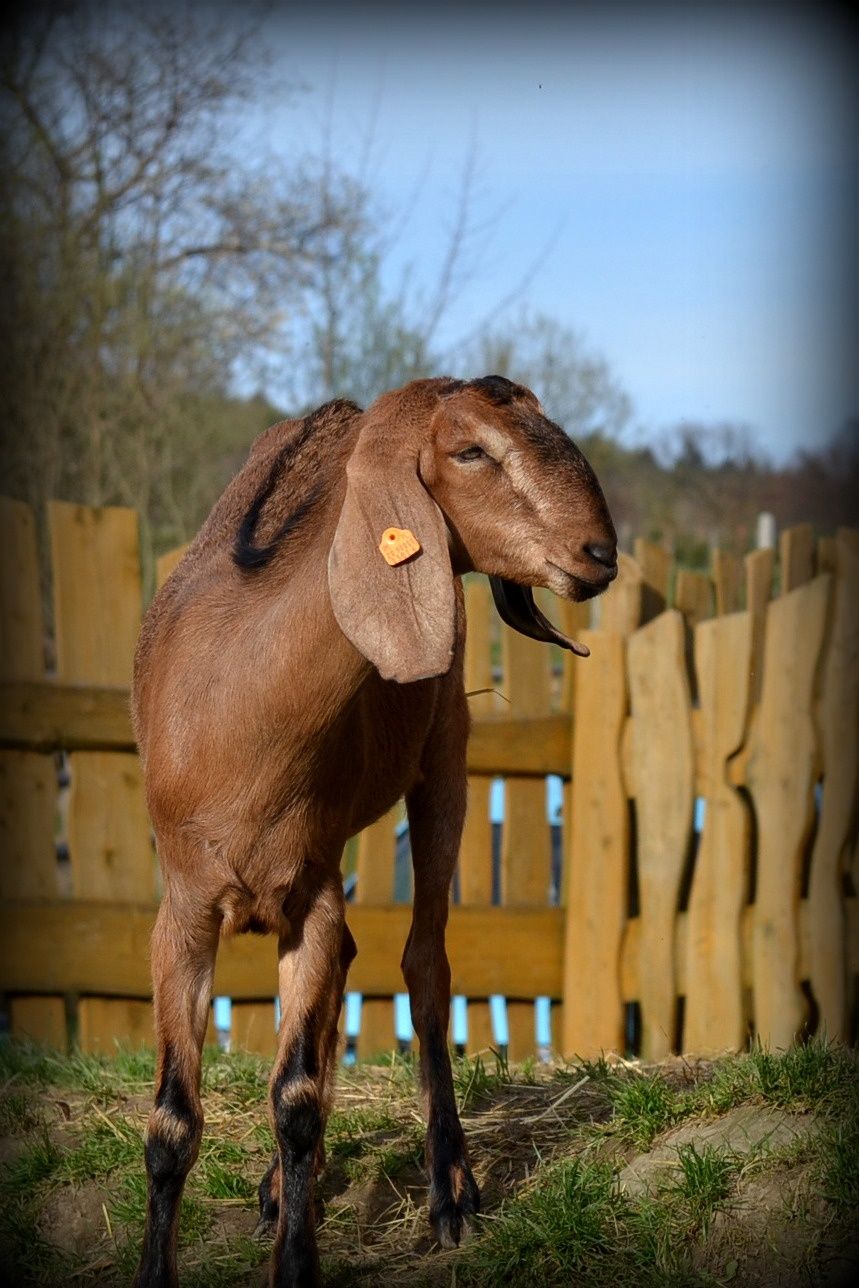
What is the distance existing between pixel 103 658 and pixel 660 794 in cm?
254

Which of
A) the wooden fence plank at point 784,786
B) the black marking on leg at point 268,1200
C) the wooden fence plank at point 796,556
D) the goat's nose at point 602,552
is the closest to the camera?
the goat's nose at point 602,552

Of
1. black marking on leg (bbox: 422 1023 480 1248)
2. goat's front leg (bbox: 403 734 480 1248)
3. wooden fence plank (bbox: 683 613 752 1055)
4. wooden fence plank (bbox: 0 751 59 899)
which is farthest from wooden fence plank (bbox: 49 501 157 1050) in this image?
wooden fence plank (bbox: 683 613 752 1055)

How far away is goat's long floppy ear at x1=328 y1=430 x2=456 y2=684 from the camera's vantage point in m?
3.02

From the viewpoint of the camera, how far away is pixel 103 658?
21.0 feet

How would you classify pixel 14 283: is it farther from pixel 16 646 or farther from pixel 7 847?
pixel 7 847

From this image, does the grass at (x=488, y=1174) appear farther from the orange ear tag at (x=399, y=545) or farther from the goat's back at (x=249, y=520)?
the orange ear tag at (x=399, y=545)

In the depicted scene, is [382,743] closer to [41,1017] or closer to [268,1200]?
[268,1200]

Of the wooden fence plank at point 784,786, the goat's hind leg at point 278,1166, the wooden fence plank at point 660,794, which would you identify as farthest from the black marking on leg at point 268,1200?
the wooden fence plank at point 784,786

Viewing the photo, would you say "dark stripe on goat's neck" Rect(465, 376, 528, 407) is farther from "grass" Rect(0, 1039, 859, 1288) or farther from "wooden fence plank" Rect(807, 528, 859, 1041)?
"wooden fence plank" Rect(807, 528, 859, 1041)

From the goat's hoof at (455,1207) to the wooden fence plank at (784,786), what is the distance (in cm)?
240

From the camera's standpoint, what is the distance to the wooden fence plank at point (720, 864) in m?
6.19

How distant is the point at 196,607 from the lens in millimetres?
3758

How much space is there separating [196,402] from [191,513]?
81 centimetres

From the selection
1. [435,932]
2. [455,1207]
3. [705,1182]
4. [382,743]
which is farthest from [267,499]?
[705,1182]
